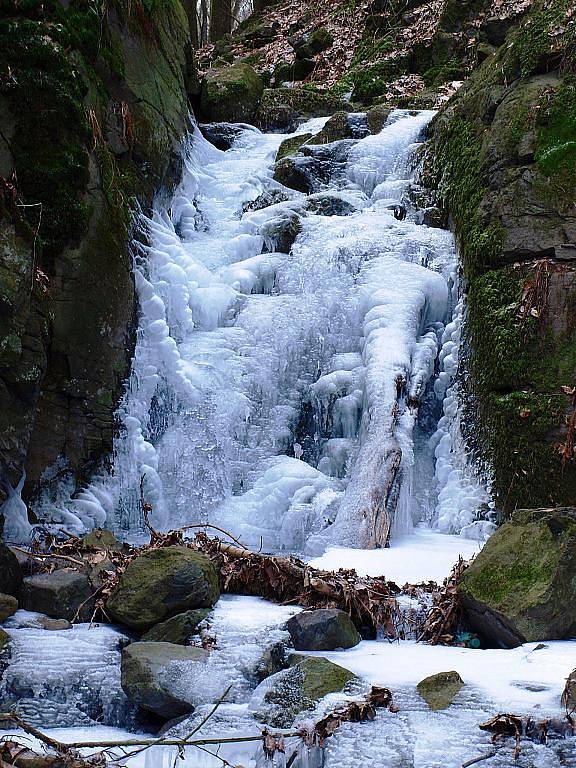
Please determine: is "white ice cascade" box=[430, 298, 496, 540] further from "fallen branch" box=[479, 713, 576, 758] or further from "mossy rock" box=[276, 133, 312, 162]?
"mossy rock" box=[276, 133, 312, 162]

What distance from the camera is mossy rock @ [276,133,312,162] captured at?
39.7 ft

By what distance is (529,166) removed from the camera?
25.2 ft

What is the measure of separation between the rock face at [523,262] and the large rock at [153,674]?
3873 millimetres

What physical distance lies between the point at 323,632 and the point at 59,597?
5.30ft

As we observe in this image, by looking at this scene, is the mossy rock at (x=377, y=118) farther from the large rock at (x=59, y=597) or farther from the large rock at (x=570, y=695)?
the large rock at (x=570, y=695)

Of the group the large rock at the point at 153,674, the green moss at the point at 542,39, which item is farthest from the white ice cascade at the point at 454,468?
the large rock at the point at 153,674

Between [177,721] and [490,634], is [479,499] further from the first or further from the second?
[177,721]

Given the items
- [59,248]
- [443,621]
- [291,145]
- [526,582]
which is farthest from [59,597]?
[291,145]

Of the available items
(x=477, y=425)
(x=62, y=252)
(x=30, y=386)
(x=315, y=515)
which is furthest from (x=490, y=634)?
(x=62, y=252)

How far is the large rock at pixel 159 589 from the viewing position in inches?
167

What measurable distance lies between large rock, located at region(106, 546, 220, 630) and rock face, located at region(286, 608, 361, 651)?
2.11 ft

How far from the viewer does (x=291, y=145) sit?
12305 millimetres

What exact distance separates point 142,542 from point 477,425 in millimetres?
3306

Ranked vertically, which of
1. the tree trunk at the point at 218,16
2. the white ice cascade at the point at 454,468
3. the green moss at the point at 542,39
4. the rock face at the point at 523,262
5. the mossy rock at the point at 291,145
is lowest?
the white ice cascade at the point at 454,468
